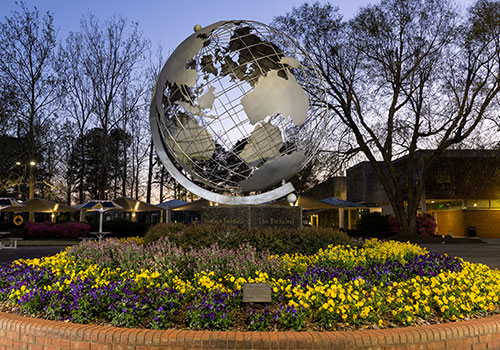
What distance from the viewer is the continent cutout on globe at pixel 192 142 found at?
432 inches

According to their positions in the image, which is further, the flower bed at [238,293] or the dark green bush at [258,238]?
the dark green bush at [258,238]

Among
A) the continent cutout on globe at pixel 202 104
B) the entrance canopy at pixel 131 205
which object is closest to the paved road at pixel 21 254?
the entrance canopy at pixel 131 205

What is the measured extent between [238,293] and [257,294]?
417 mm

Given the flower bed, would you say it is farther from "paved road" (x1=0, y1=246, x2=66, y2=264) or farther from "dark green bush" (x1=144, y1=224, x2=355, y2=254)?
"paved road" (x1=0, y1=246, x2=66, y2=264)

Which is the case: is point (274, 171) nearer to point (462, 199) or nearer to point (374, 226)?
point (374, 226)

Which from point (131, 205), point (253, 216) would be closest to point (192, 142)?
point (253, 216)

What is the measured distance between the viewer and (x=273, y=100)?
33.9 feet

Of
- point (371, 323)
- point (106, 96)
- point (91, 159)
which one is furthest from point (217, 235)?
point (91, 159)

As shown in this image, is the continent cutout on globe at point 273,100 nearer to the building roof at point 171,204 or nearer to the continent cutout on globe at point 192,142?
the continent cutout on globe at point 192,142

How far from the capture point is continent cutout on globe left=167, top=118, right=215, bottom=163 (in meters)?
11.0

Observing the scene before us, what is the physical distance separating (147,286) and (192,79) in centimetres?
582

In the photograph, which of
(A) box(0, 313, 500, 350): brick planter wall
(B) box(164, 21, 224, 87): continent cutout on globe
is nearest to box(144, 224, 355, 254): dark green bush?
(B) box(164, 21, 224, 87): continent cutout on globe

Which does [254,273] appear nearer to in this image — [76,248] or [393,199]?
[76,248]

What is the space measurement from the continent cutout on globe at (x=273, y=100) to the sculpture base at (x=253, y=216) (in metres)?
2.15
